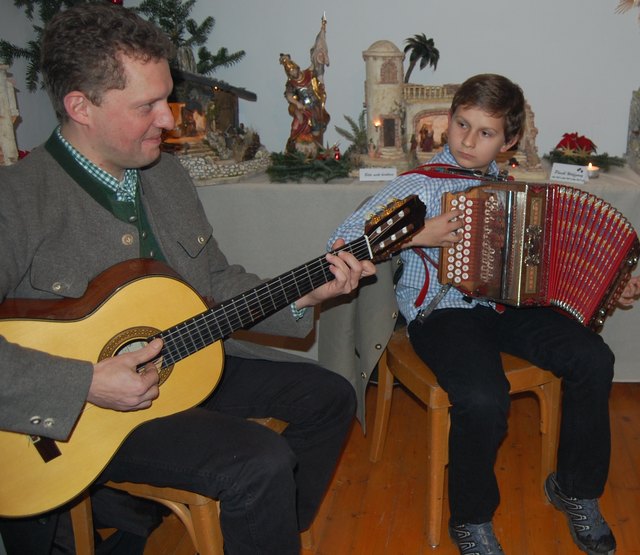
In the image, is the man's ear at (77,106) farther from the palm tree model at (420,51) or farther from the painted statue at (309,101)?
the palm tree model at (420,51)

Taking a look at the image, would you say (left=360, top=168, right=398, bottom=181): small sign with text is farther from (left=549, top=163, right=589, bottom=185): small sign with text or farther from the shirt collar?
the shirt collar

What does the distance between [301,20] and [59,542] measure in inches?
86.1

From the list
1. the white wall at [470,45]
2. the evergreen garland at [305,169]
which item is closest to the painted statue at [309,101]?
the evergreen garland at [305,169]

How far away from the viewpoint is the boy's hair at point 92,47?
1.35 metres

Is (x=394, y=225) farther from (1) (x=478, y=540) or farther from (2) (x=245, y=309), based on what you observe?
(1) (x=478, y=540)

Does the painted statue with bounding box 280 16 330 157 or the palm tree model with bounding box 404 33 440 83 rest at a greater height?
the palm tree model with bounding box 404 33 440 83

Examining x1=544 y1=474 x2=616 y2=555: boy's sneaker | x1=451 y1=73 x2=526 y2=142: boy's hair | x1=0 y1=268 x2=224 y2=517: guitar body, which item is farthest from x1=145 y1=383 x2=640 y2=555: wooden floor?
x1=451 y1=73 x2=526 y2=142: boy's hair

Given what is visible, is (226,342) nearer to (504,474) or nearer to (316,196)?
(316,196)

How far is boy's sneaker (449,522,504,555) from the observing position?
1.73m

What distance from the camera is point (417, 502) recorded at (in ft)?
6.63

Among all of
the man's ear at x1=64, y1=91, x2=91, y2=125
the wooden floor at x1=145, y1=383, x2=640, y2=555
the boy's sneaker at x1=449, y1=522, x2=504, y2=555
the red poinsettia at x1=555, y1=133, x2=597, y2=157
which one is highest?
the man's ear at x1=64, y1=91, x2=91, y2=125

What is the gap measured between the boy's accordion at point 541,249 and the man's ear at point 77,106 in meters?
0.87

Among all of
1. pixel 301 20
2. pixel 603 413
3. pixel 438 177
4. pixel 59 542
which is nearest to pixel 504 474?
pixel 603 413

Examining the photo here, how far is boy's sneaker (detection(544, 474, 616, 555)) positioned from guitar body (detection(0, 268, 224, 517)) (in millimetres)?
1096
